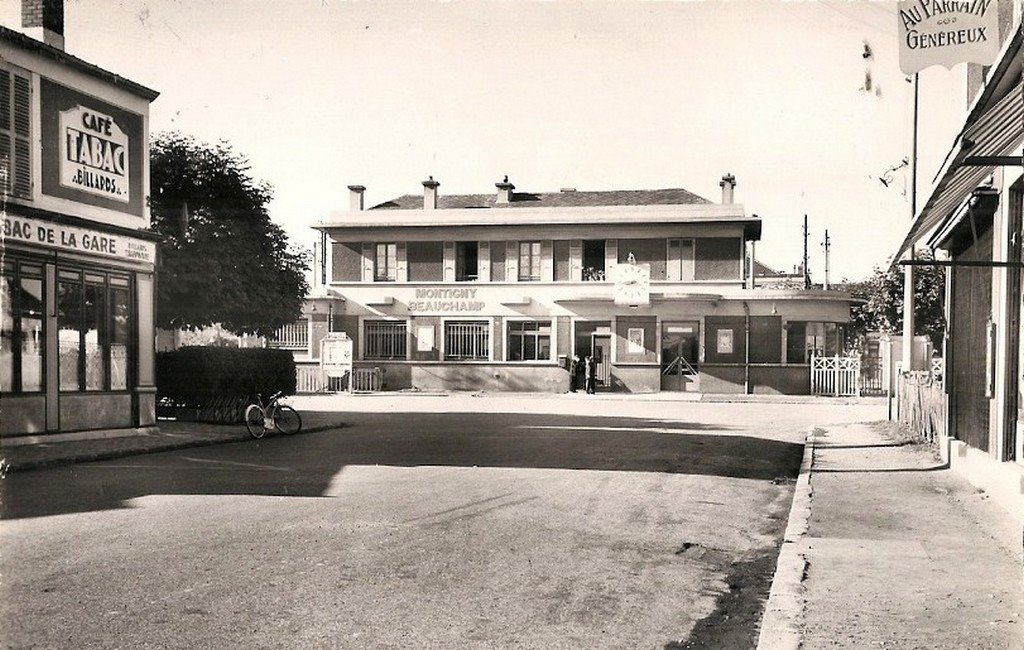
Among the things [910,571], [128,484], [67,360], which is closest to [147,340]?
[67,360]

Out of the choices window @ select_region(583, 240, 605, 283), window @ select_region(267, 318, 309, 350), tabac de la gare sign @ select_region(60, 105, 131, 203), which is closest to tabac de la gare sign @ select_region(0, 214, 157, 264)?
tabac de la gare sign @ select_region(60, 105, 131, 203)

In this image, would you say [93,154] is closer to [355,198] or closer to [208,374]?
[208,374]

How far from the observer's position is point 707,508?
9.20m

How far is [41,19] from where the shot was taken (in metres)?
14.7

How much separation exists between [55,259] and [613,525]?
1015cm

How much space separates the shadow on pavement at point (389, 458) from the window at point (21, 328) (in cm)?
209

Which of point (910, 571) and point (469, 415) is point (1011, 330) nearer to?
point (910, 571)

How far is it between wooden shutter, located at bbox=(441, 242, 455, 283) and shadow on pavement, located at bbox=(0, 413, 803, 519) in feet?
60.9

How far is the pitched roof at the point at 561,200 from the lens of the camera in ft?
130

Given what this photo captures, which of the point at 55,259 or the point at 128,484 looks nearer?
the point at 128,484

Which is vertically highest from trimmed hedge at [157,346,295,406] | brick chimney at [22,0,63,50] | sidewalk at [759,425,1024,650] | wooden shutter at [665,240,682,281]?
brick chimney at [22,0,63,50]

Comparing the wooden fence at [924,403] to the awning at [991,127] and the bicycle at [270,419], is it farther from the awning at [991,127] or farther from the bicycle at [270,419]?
the bicycle at [270,419]

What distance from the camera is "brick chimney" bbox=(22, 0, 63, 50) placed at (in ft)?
47.8

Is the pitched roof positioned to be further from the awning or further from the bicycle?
the awning
